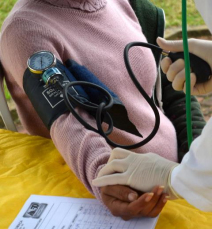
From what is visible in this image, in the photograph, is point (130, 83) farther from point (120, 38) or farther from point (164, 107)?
point (164, 107)

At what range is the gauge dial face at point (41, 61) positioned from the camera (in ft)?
3.59

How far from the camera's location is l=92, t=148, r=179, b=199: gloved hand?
0.90 metres

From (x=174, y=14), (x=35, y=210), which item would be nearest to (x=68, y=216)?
(x=35, y=210)

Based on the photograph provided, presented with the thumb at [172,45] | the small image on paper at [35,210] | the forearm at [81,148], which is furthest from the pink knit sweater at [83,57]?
the thumb at [172,45]

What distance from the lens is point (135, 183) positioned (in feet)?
3.01

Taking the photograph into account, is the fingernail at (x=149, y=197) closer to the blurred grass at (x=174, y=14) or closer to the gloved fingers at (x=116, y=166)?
the gloved fingers at (x=116, y=166)

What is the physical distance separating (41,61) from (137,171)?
0.39m

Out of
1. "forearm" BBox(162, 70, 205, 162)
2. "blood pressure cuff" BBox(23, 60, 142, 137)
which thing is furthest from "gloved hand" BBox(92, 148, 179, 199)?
"forearm" BBox(162, 70, 205, 162)

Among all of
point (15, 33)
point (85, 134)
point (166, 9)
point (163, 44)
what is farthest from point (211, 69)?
point (166, 9)

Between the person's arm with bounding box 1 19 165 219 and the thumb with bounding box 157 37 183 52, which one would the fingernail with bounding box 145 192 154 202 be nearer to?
the person's arm with bounding box 1 19 165 219

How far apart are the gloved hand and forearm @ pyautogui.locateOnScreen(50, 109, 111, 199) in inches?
2.2

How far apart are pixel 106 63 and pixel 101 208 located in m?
0.51

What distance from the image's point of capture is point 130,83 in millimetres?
1378

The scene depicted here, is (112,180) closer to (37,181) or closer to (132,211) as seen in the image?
(132,211)
